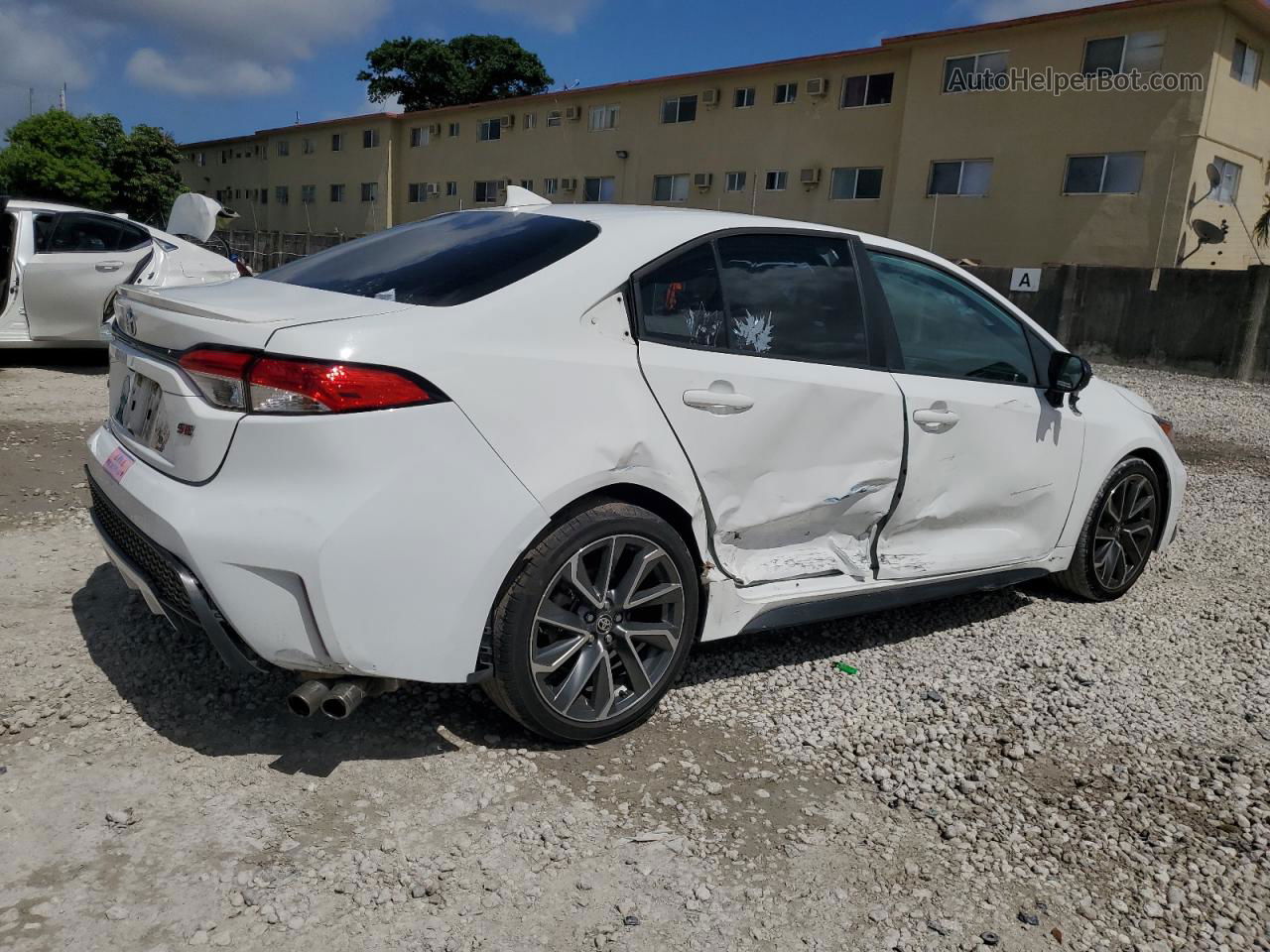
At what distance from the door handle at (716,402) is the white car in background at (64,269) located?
6577mm

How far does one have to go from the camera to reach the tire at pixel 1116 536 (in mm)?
4555

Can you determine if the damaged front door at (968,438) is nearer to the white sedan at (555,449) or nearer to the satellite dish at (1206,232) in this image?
the white sedan at (555,449)

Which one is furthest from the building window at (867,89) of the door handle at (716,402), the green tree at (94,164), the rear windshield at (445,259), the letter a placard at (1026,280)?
the green tree at (94,164)

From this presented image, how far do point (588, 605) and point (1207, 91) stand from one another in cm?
2278

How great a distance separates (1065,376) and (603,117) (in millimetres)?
30663

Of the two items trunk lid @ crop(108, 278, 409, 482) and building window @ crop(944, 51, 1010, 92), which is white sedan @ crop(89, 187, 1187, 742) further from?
building window @ crop(944, 51, 1010, 92)

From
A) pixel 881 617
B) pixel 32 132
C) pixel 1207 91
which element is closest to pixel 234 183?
pixel 32 132

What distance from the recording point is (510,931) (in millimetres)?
2225

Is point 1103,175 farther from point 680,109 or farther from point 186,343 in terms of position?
point 186,343

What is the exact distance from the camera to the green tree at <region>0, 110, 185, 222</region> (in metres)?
53.5

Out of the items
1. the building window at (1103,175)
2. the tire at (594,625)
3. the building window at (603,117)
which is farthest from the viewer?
the building window at (603,117)

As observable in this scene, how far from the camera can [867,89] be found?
2564 cm

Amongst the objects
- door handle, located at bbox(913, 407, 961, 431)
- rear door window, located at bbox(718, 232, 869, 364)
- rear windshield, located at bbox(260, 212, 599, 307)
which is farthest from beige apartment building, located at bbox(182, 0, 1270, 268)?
rear windshield, located at bbox(260, 212, 599, 307)

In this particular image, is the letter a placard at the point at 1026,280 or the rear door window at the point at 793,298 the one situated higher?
the letter a placard at the point at 1026,280
